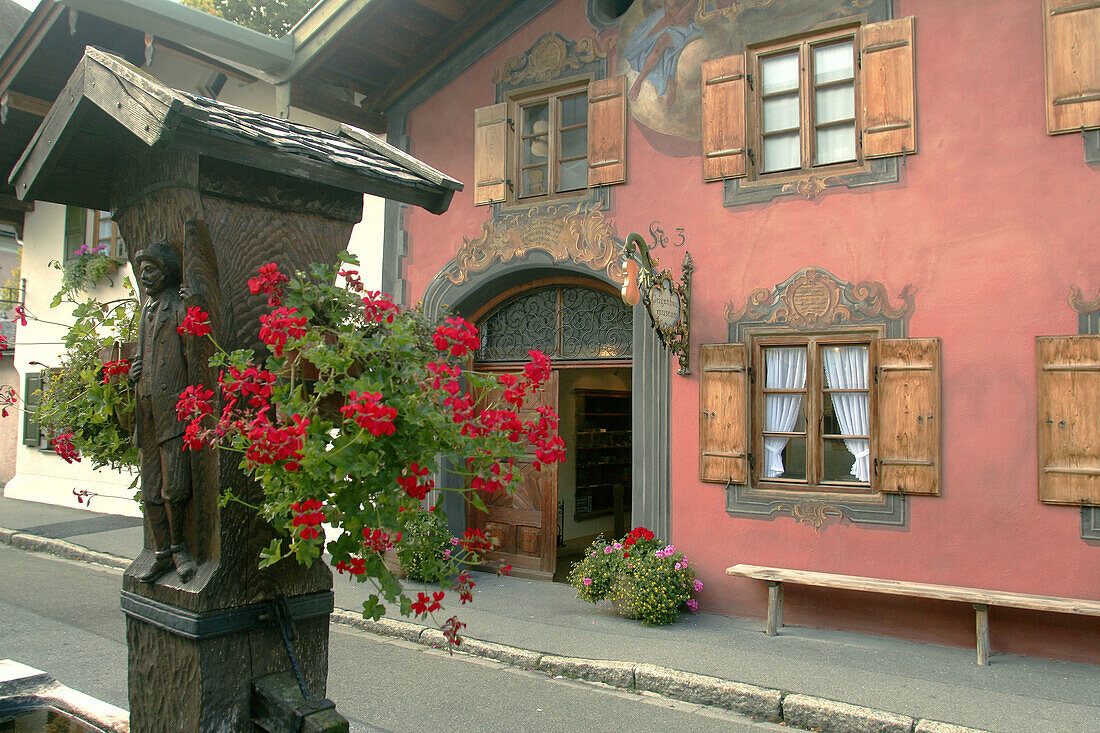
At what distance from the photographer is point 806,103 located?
7465mm

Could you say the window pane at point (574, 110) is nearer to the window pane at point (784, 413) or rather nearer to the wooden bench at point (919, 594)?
the window pane at point (784, 413)

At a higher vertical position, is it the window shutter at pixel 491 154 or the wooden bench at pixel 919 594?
the window shutter at pixel 491 154

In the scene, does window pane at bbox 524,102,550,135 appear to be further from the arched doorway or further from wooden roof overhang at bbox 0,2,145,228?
wooden roof overhang at bbox 0,2,145,228

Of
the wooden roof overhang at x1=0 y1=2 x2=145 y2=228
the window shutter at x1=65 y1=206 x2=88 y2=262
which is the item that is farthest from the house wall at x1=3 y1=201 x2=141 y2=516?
the wooden roof overhang at x1=0 y1=2 x2=145 y2=228

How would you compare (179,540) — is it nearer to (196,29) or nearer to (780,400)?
(780,400)

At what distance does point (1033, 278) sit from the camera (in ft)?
21.2

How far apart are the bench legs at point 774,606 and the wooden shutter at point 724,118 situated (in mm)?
3745

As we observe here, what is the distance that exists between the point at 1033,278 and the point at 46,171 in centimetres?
663

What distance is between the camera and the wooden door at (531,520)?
360 inches

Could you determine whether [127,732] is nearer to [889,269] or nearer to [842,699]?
[842,699]

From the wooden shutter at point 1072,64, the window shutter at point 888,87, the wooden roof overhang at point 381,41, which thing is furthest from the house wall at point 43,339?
the wooden shutter at point 1072,64

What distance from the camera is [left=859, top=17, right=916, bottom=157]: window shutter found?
22.9 ft

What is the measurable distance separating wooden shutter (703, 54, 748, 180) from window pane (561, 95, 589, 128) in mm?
1486

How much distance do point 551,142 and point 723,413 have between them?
356 centimetres
